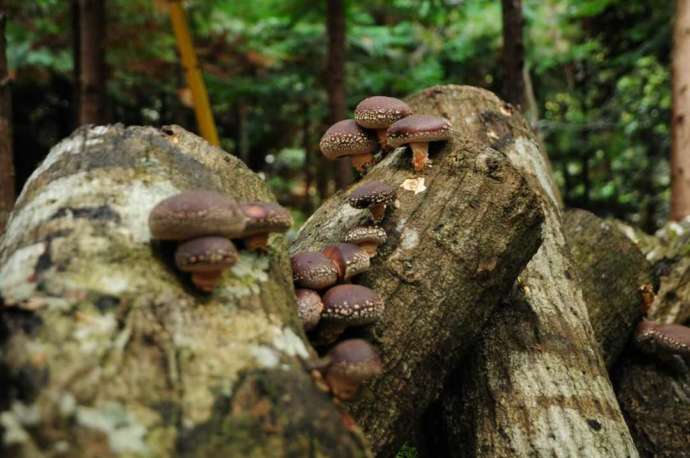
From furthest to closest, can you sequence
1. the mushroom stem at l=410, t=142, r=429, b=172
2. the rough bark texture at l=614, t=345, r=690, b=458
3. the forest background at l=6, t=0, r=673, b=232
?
the forest background at l=6, t=0, r=673, b=232 < the rough bark texture at l=614, t=345, r=690, b=458 < the mushroom stem at l=410, t=142, r=429, b=172

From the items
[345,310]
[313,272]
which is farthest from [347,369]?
[313,272]

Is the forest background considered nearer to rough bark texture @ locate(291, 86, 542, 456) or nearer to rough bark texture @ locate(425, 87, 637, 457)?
rough bark texture @ locate(425, 87, 637, 457)

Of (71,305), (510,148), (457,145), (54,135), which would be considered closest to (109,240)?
(71,305)

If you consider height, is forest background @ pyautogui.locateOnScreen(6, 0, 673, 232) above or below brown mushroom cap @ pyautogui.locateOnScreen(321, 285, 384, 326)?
above

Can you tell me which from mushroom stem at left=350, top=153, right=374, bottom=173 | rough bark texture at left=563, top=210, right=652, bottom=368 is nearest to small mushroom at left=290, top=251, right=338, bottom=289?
mushroom stem at left=350, top=153, right=374, bottom=173

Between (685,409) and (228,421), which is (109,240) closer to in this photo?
(228,421)

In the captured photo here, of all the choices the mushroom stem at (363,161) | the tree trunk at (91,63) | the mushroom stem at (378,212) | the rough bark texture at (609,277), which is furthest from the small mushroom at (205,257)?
the tree trunk at (91,63)
